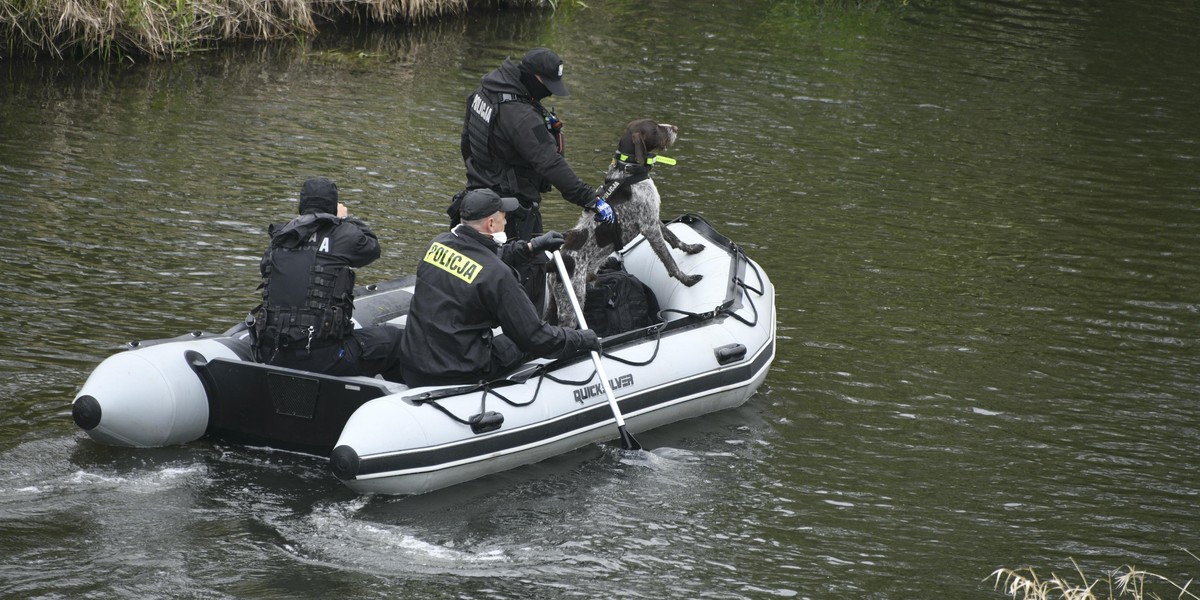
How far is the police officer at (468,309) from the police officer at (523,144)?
69 cm

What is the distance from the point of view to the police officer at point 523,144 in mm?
6801

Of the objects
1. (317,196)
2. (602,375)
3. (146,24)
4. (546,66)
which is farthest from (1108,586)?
(146,24)

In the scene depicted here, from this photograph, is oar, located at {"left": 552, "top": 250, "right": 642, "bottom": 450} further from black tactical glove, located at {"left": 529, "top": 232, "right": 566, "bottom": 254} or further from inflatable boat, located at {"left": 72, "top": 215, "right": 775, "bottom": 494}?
black tactical glove, located at {"left": 529, "top": 232, "right": 566, "bottom": 254}

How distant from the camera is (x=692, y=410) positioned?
279 inches

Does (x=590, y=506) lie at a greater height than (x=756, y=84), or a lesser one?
lesser

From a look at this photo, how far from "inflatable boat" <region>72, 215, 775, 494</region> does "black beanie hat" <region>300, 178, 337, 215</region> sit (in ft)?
2.51

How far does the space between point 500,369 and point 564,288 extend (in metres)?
0.83

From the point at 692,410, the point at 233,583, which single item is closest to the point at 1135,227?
the point at 692,410

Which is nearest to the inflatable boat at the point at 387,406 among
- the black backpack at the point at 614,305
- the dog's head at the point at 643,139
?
the black backpack at the point at 614,305

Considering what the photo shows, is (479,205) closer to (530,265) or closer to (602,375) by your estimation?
(530,265)

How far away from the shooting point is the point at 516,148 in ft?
22.5

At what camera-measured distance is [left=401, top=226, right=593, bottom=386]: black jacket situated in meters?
5.91

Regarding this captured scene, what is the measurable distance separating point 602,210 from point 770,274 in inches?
110

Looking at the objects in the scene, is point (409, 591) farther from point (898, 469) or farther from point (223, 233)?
point (223, 233)
